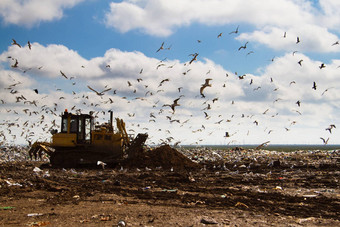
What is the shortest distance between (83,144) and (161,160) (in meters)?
3.27

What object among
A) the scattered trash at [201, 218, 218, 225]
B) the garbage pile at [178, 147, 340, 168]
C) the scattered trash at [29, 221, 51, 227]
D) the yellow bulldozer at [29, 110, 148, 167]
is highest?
the yellow bulldozer at [29, 110, 148, 167]

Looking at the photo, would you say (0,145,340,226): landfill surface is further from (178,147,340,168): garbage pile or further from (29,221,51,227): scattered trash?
(178,147,340,168): garbage pile

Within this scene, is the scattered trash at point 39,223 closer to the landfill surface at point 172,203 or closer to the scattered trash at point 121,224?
the landfill surface at point 172,203

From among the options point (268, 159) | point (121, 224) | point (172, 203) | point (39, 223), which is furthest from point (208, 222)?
point (268, 159)

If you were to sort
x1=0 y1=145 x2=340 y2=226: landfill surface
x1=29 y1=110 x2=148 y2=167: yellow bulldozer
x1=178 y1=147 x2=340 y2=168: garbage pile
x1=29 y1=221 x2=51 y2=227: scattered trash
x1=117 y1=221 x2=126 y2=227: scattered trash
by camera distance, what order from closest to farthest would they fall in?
x1=117 y1=221 x2=126 y2=227: scattered trash, x1=29 y1=221 x2=51 y2=227: scattered trash, x1=0 y1=145 x2=340 y2=226: landfill surface, x1=29 y1=110 x2=148 y2=167: yellow bulldozer, x1=178 y1=147 x2=340 y2=168: garbage pile

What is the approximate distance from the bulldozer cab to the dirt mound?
200 centimetres

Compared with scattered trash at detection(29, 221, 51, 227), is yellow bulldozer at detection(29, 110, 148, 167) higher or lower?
higher

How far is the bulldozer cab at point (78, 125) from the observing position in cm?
1380

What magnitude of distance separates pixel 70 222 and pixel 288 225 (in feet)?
9.81

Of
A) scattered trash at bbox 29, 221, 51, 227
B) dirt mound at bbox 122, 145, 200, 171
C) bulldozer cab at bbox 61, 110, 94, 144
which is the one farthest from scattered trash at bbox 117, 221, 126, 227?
bulldozer cab at bbox 61, 110, 94, 144

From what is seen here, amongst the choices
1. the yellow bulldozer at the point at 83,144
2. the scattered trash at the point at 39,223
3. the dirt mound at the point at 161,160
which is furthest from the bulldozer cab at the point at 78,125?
the scattered trash at the point at 39,223

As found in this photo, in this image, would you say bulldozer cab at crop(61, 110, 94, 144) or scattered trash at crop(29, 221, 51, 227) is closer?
scattered trash at crop(29, 221, 51, 227)

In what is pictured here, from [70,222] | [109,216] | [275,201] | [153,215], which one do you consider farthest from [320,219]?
[70,222]

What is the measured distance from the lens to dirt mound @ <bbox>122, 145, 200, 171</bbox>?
1383cm
